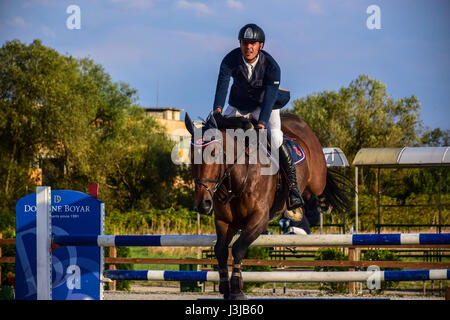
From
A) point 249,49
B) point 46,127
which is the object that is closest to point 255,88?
point 249,49

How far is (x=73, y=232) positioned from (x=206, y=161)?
96.5 inches

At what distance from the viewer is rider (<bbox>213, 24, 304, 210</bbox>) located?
5.82m

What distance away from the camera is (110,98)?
121 feet

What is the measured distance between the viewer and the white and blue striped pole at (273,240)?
482 centimetres

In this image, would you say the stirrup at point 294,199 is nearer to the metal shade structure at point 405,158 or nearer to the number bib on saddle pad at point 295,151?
the number bib on saddle pad at point 295,151

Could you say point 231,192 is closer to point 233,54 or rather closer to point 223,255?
point 223,255

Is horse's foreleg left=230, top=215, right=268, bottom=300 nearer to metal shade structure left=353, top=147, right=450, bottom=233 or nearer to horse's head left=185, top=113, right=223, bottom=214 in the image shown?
horse's head left=185, top=113, right=223, bottom=214

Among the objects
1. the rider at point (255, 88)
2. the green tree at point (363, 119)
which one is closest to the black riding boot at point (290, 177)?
the rider at point (255, 88)

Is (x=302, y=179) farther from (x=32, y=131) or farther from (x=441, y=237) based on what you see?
(x=32, y=131)

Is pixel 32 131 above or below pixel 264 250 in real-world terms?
above

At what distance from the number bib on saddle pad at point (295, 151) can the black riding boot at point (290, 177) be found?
0.26 meters

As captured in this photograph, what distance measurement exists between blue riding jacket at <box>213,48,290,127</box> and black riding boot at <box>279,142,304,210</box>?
0.54m
